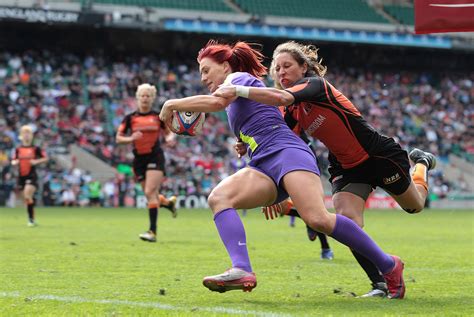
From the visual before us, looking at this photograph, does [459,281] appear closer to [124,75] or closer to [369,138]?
[369,138]

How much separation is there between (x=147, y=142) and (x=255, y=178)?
8129mm

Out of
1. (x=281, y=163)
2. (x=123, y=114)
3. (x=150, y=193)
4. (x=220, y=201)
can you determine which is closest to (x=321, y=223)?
(x=281, y=163)

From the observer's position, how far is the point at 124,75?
38219 millimetres

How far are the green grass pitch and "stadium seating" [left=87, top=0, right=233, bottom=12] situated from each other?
23.5 meters

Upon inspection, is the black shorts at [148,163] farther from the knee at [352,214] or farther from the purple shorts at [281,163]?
the purple shorts at [281,163]

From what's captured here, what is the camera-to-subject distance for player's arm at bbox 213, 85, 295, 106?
6.08 meters

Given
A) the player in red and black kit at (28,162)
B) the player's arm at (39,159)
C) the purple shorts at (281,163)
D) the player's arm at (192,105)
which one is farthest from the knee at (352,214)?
the player in red and black kit at (28,162)

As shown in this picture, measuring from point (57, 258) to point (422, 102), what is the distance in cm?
3526

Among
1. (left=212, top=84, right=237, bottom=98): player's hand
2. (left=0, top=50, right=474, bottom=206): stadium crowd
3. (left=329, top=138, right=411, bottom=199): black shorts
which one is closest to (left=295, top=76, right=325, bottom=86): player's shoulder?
(left=212, top=84, right=237, bottom=98): player's hand

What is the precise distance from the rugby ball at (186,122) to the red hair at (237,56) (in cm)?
47

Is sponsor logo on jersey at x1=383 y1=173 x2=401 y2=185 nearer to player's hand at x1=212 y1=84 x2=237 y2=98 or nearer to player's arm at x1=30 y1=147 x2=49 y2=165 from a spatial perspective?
player's hand at x1=212 y1=84 x2=237 y2=98

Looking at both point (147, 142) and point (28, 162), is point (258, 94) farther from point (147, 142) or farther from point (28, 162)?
point (28, 162)

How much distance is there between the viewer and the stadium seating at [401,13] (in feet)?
149

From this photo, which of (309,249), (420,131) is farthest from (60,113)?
(309,249)
